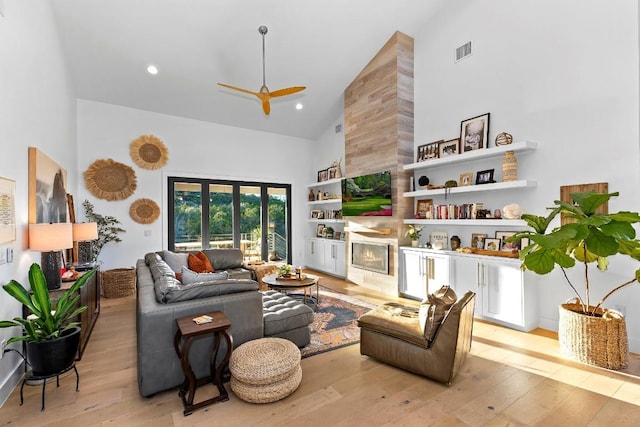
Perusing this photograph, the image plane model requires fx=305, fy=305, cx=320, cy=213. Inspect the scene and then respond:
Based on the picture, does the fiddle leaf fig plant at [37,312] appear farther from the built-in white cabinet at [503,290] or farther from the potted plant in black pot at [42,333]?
the built-in white cabinet at [503,290]

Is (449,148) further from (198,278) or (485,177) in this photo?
(198,278)

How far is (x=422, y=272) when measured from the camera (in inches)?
193

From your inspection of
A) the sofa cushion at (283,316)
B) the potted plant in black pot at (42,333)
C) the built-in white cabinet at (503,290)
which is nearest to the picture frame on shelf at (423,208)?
the built-in white cabinet at (503,290)

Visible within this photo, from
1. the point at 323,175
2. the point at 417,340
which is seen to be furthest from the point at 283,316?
the point at 323,175

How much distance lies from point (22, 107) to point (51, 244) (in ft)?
4.25

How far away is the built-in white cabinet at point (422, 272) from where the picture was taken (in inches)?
181

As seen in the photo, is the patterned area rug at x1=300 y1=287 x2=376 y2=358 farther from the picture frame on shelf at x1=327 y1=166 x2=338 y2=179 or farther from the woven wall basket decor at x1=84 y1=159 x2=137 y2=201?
the woven wall basket decor at x1=84 y1=159 x2=137 y2=201

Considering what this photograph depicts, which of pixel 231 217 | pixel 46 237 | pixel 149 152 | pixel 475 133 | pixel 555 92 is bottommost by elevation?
pixel 46 237

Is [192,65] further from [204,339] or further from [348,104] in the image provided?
[204,339]

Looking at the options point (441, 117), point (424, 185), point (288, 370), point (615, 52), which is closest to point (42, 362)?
Answer: point (288, 370)

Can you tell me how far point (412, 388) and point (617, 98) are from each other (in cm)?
369

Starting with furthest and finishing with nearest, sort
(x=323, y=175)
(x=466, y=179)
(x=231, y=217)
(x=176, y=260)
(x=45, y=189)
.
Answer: (x=323, y=175) < (x=231, y=217) < (x=176, y=260) < (x=466, y=179) < (x=45, y=189)

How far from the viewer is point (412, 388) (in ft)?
8.21

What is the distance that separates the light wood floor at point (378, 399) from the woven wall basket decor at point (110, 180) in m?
3.54
